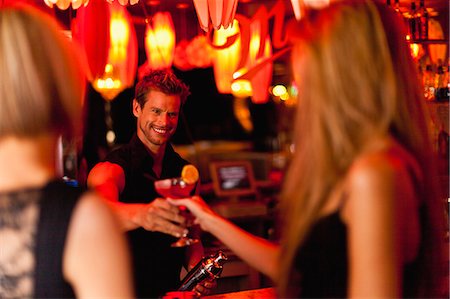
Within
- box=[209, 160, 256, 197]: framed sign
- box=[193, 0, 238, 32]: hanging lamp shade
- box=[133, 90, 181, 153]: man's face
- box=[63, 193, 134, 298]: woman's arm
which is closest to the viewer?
box=[63, 193, 134, 298]: woman's arm

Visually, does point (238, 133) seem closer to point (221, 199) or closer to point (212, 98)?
point (212, 98)

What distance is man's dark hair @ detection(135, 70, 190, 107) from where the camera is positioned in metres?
3.00

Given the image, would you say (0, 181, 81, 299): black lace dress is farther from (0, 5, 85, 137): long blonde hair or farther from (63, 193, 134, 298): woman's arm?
(0, 5, 85, 137): long blonde hair

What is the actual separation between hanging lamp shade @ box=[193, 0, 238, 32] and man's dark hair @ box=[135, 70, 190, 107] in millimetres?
706

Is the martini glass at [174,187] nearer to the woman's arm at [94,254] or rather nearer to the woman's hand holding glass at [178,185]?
the woman's hand holding glass at [178,185]

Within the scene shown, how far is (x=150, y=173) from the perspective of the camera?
293cm

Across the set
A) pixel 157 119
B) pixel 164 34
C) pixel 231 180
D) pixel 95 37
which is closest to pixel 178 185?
pixel 157 119

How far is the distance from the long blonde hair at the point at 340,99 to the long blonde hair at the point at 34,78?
0.50 meters

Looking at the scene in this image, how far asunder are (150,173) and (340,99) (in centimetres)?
157

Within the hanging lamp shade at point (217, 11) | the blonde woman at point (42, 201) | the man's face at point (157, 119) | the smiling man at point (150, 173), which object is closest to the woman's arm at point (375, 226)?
the blonde woman at point (42, 201)

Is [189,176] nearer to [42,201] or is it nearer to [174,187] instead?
[174,187]

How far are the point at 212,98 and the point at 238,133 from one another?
4.26ft

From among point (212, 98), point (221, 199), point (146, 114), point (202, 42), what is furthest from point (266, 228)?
point (212, 98)

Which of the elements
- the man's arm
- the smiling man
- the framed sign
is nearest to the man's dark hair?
the smiling man
